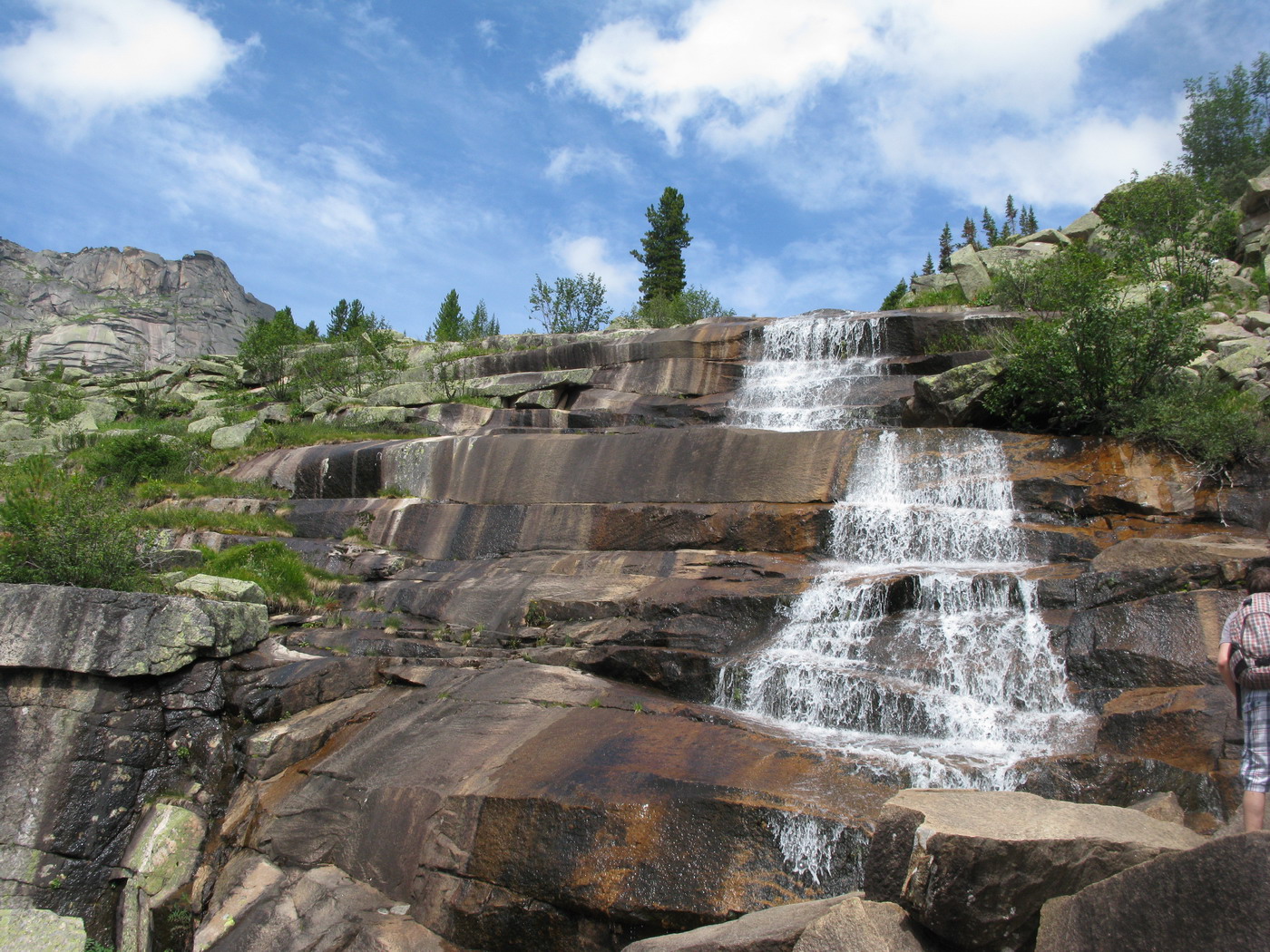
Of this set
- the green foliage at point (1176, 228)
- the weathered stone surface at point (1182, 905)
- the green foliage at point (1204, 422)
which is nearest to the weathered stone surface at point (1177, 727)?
the weathered stone surface at point (1182, 905)

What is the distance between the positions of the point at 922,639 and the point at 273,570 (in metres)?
11.2

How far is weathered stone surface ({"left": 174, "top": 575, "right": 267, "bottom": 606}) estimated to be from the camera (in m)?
11.5

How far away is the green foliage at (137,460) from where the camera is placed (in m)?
22.6

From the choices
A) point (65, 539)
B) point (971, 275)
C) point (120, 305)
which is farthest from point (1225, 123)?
point (120, 305)

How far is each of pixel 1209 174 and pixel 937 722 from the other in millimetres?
38515

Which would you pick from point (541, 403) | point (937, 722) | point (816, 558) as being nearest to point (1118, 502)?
point (816, 558)

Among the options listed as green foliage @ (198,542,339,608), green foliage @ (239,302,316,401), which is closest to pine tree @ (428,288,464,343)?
green foliage @ (239,302,316,401)

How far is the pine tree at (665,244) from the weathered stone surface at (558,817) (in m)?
42.4

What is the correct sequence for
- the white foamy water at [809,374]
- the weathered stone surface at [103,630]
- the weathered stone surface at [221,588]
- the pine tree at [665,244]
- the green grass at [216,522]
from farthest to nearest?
1. the pine tree at [665,244]
2. the white foamy water at [809,374]
3. the green grass at [216,522]
4. the weathered stone surface at [221,588]
5. the weathered stone surface at [103,630]

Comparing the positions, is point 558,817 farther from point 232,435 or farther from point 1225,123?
point 1225,123

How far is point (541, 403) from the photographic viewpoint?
2617 cm

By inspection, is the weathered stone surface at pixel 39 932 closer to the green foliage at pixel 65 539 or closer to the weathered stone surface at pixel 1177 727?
the green foliage at pixel 65 539

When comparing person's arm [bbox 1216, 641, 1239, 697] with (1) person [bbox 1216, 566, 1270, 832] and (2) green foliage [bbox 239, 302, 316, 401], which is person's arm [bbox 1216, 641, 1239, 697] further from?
(2) green foliage [bbox 239, 302, 316, 401]

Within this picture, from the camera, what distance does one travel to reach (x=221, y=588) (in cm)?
1170
